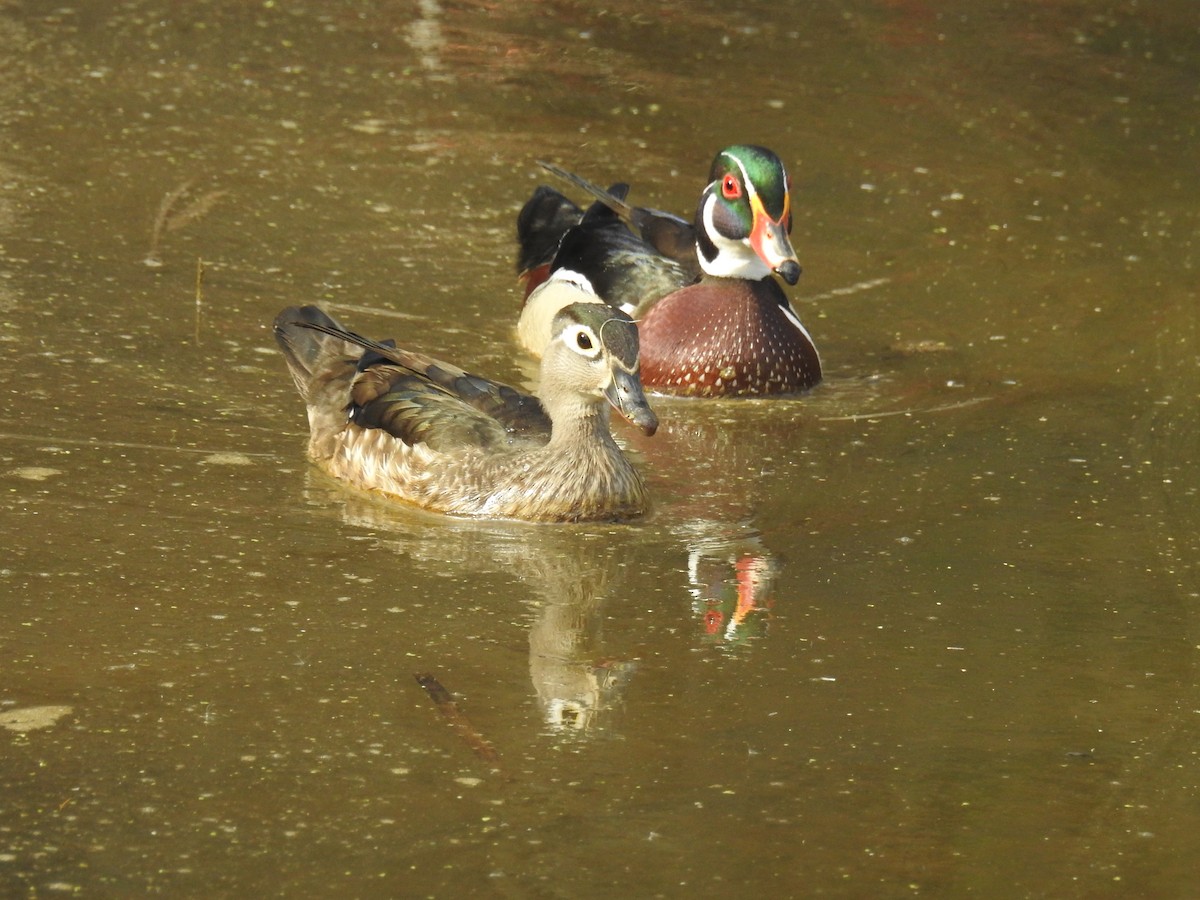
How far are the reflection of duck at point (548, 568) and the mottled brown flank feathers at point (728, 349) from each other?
6.72 feet

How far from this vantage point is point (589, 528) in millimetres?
7094

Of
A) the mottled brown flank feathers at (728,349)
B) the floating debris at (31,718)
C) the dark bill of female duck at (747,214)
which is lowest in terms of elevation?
the mottled brown flank feathers at (728,349)

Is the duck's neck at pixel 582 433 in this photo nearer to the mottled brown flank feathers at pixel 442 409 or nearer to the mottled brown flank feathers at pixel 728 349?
the mottled brown flank feathers at pixel 442 409

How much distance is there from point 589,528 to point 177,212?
3.94 metres

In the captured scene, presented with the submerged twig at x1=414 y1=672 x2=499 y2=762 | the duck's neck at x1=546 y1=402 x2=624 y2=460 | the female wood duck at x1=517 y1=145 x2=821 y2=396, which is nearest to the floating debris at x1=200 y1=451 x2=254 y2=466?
the duck's neck at x1=546 y1=402 x2=624 y2=460

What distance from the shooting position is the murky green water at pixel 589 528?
498 cm

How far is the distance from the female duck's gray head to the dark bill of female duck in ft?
5.68

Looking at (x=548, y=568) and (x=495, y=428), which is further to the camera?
(x=495, y=428)

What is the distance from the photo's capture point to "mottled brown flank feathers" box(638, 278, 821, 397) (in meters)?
8.92

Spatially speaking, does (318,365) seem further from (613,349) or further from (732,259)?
(732,259)

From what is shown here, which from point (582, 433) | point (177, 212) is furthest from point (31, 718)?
point (177, 212)

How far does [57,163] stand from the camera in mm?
10664

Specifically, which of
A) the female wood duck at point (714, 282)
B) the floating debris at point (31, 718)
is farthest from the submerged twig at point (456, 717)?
the female wood duck at point (714, 282)

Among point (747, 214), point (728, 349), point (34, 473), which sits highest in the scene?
point (747, 214)
